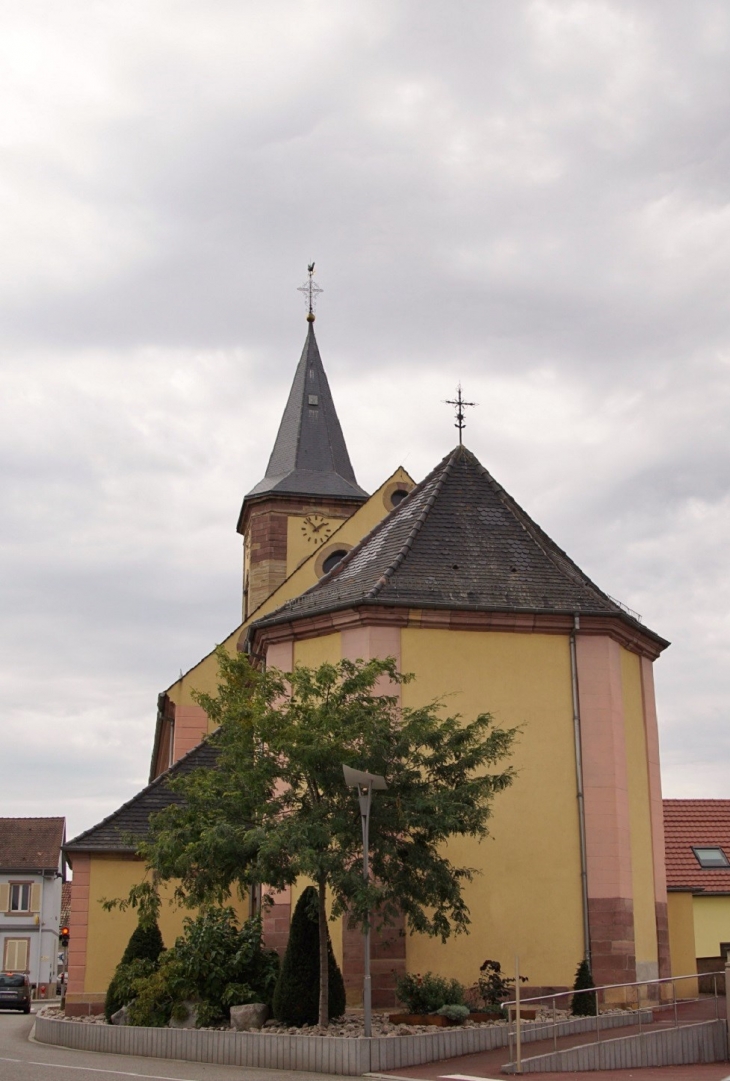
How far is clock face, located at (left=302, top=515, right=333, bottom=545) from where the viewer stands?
41.5 meters

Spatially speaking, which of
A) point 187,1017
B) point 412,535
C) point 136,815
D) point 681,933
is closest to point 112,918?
point 136,815

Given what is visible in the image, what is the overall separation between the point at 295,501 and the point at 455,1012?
24631mm

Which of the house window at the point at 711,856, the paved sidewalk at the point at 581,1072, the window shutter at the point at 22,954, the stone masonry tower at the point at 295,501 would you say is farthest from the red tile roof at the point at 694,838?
the window shutter at the point at 22,954

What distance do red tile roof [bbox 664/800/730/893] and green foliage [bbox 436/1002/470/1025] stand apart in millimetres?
10375

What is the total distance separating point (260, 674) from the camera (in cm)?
1959

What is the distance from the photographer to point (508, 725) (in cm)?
2242

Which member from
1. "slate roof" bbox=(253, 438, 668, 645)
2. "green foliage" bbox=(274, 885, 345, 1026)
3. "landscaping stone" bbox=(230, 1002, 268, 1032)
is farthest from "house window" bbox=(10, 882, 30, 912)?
"green foliage" bbox=(274, 885, 345, 1026)

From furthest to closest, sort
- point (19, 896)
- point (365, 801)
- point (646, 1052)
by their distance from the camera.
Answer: point (19, 896), point (646, 1052), point (365, 801)

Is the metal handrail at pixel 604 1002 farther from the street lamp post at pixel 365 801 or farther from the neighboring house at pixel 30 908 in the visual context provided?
the neighboring house at pixel 30 908

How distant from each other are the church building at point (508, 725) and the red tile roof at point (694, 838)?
605 cm

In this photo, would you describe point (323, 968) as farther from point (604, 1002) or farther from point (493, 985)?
point (604, 1002)

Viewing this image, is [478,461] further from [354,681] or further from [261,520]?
[261,520]

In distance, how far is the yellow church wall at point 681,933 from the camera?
25.2 meters

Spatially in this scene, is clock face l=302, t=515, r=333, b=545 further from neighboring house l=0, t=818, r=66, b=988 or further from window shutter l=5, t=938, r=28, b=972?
window shutter l=5, t=938, r=28, b=972
